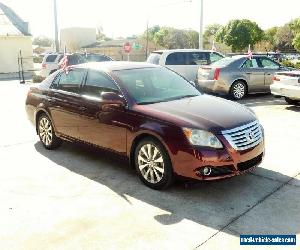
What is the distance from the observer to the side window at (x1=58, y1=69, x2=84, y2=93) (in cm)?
644

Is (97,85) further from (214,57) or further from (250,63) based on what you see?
(214,57)

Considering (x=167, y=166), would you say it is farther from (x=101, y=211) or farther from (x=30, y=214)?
(x=30, y=214)

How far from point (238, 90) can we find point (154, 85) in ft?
25.6

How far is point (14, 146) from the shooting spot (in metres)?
7.52

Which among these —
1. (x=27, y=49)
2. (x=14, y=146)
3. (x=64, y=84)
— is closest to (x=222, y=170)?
(x=64, y=84)

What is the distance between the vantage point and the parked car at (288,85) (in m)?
10.6

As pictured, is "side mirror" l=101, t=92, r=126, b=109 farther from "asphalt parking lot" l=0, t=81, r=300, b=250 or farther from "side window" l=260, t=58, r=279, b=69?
"side window" l=260, t=58, r=279, b=69

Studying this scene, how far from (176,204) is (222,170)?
2.28ft

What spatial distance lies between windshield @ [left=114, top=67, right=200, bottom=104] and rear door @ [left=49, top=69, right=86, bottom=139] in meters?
0.85

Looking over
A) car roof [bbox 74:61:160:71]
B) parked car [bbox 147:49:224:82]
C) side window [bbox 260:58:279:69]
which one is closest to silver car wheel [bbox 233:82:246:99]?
side window [bbox 260:58:279:69]

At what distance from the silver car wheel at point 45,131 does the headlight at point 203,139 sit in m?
3.20

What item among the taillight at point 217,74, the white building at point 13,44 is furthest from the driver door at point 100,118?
the white building at point 13,44

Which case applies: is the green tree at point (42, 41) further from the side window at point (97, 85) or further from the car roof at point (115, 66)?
the side window at point (97, 85)

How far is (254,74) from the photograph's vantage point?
13.5m
